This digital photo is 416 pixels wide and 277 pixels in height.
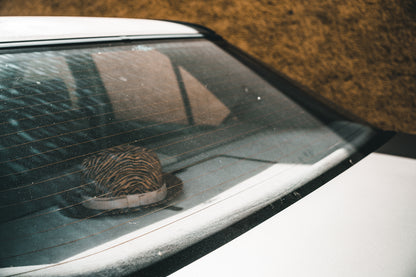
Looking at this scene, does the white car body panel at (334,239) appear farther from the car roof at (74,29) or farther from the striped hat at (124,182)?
the car roof at (74,29)

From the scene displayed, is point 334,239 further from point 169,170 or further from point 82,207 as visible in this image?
point 82,207

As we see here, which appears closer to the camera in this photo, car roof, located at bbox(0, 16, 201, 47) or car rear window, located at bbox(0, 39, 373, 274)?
car rear window, located at bbox(0, 39, 373, 274)

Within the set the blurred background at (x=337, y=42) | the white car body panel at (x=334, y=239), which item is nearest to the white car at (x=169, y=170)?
the white car body panel at (x=334, y=239)

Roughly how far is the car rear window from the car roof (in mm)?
41

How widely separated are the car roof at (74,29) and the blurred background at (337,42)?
197 cm

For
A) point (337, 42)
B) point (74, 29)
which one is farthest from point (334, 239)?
point (337, 42)

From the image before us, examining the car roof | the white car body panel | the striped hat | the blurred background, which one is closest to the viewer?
the white car body panel

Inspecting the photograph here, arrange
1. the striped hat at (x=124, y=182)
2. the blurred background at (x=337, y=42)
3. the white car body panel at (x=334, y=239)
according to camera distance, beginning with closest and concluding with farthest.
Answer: the white car body panel at (x=334, y=239), the striped hat at (x=124, y=182), the blurred background at (x=337, y=42)

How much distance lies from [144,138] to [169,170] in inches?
4.2

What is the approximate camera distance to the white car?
2.17 feet

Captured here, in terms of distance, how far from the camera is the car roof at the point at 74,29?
3.01 feet

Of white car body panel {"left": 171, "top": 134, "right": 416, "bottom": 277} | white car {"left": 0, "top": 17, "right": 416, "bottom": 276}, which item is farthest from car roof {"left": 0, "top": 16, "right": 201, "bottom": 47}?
white car body panel {"left": 171, "top": 134, "right": 416, "bottom": 277}

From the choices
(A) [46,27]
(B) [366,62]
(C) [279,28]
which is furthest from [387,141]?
(C) [279,28]

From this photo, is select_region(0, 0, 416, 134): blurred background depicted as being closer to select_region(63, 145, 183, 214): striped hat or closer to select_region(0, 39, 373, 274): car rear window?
select_region(0, 39, 373, 274): car rear window
